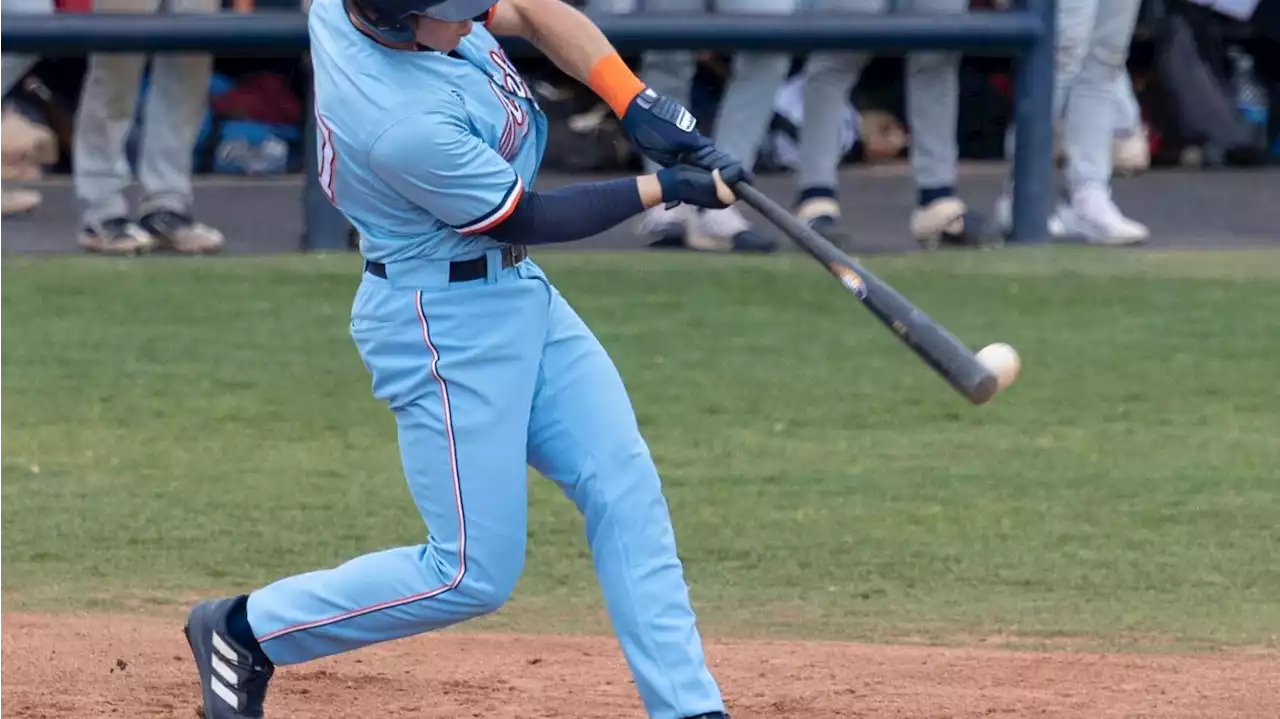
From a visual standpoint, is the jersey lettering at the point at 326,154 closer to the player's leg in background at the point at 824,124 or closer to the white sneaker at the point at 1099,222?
the player's leg in background at the point at 824,124

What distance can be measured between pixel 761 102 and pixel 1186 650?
15.1ft

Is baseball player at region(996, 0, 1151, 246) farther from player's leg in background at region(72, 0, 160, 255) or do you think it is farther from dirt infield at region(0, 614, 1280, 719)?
dirt infield at region(0, 614, 1280, 719)

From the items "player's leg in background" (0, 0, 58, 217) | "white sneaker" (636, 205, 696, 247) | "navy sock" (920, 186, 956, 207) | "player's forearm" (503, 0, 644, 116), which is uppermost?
"player's forearm" (503, 0, 644, 116)

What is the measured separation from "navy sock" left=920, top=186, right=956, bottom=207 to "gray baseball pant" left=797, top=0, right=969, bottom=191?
17 mm

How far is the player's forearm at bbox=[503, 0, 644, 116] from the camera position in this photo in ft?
12.0

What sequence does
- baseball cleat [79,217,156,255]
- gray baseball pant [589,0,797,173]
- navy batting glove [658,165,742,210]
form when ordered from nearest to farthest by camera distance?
1. navy batting glove [658,165,742,210]
2. baseball cleat [79,217,156,255]
3. gray baseball pant [589,0,797,173]

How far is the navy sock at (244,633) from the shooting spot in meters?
3.62

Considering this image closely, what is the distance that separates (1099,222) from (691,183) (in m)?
6.00

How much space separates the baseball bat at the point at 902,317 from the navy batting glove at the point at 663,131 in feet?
0.42

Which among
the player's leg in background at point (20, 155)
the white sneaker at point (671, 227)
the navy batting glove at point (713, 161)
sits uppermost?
the navy batting glove at point (713, 161)

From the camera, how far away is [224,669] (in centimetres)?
363

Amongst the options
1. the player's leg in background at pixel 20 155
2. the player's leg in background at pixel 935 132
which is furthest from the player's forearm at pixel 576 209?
the player's leg in background at pixel 20 155

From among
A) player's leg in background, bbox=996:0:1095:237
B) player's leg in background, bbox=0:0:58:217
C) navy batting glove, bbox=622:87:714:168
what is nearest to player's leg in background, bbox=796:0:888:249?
player's leg in background, bbox=996:0:1095:237

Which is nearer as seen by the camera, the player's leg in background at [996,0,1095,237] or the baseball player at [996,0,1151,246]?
the baseball player at [996,0,1151,246]
